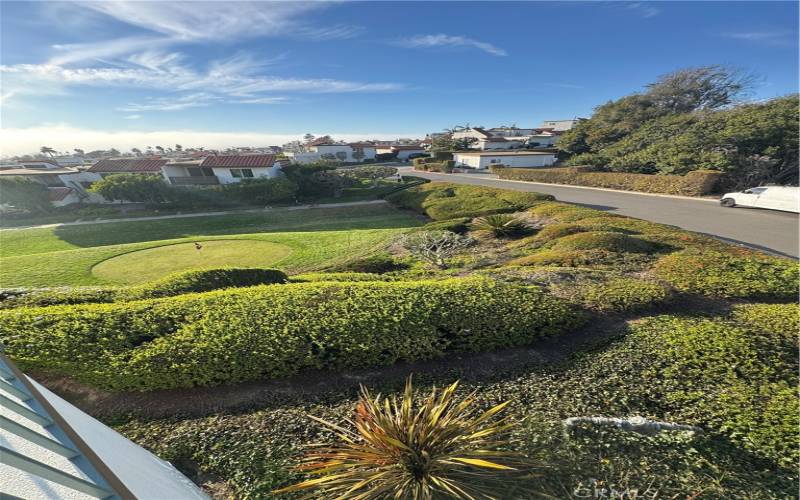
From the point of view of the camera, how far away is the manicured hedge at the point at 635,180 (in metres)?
20.1

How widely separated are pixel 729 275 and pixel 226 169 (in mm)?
39287

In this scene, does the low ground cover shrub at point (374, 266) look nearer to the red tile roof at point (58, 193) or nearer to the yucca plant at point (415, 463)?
the yucca plant at point (415, 463)

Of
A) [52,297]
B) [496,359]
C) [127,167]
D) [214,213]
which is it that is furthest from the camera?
[127,167]

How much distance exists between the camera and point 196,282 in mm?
6848

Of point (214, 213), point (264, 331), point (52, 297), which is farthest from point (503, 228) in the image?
point (214, 213)

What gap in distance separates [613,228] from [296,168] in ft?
95.9

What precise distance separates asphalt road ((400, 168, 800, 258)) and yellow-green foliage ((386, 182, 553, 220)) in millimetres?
5524

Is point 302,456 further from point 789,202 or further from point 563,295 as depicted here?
point 789,202

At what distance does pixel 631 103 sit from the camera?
38438 millimetres

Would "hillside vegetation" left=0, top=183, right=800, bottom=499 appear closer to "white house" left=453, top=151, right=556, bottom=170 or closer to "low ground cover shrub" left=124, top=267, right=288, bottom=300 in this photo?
"low ground cover shrub" left=124, top=267, right=288, bottom=300

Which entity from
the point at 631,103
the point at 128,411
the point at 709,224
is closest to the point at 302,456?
the point at 128,411

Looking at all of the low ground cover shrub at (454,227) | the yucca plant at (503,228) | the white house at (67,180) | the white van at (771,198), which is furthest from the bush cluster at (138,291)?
the white house at (67,180)

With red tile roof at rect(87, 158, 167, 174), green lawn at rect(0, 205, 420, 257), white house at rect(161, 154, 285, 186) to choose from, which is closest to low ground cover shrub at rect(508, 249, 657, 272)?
green lawn at rect(0, 205, 420, 257)

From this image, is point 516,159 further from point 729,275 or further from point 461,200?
point 729,275
